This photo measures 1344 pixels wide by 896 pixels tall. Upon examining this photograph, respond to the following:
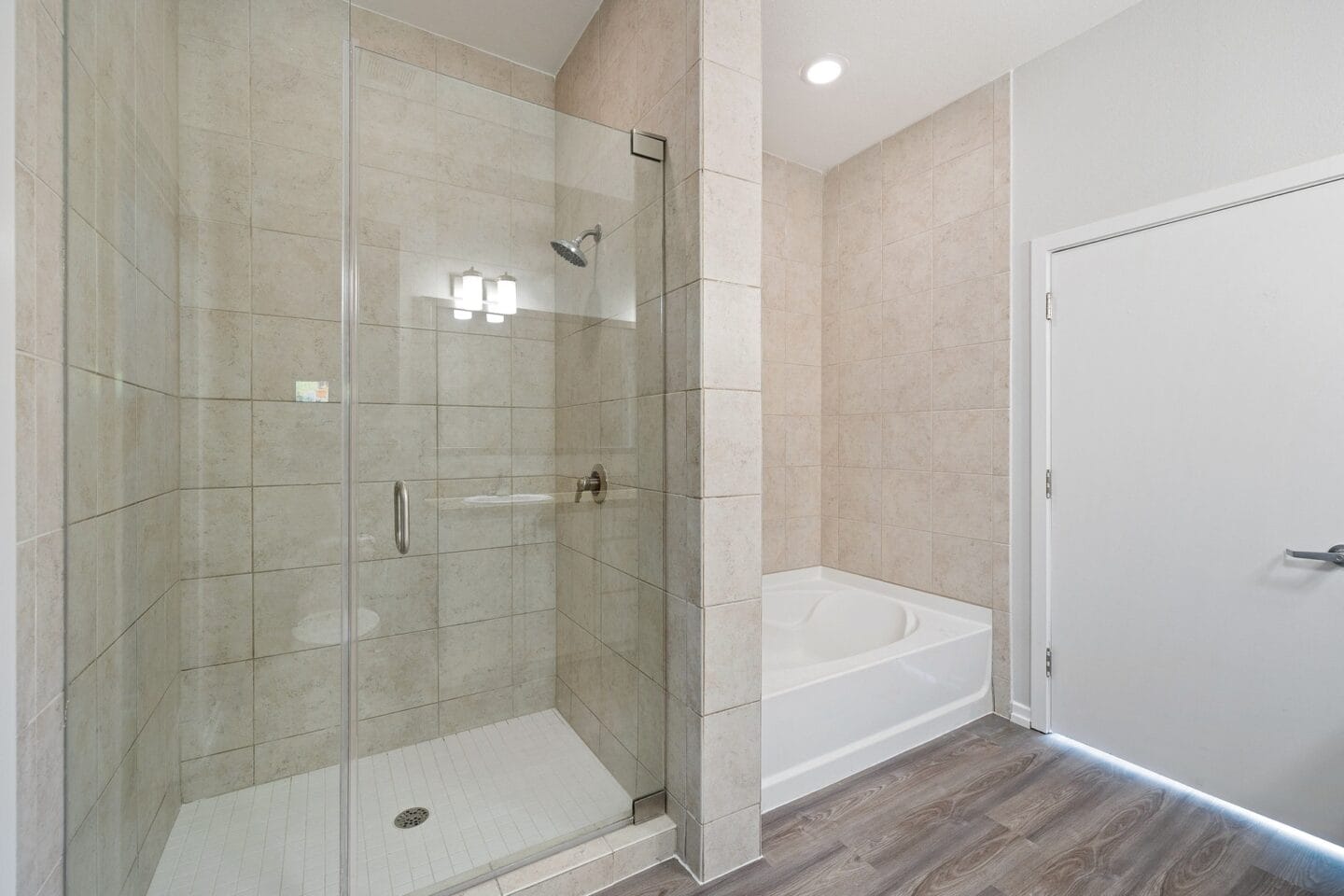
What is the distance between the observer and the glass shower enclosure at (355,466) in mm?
1269

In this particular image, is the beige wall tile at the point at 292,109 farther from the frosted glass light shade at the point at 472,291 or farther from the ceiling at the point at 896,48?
the ceiling at the point at 896,48

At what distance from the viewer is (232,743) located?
1612 millimetres

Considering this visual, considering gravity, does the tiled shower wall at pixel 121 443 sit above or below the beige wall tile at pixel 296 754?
above

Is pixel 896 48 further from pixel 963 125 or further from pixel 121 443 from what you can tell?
pixel 121 443

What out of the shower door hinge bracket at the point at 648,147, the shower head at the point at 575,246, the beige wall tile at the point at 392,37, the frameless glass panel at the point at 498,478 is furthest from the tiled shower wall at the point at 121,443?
the shower door hinge bracket at the point at 648,147

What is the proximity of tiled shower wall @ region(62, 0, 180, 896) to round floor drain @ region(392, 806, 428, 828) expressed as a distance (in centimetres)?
53

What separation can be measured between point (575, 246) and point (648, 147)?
36 centimetres

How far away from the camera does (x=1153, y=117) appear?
6.13ft

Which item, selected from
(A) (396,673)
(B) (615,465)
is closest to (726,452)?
(B) (615,465)

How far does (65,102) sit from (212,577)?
1207mm

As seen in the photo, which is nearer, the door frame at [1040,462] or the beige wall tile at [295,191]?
the beige wall tile at [295,191]

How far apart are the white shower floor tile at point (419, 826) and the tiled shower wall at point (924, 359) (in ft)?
5.84

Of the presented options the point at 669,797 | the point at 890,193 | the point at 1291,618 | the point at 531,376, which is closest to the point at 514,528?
the point at 531,376

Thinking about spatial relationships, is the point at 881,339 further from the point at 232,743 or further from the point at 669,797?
the point at 232,743
